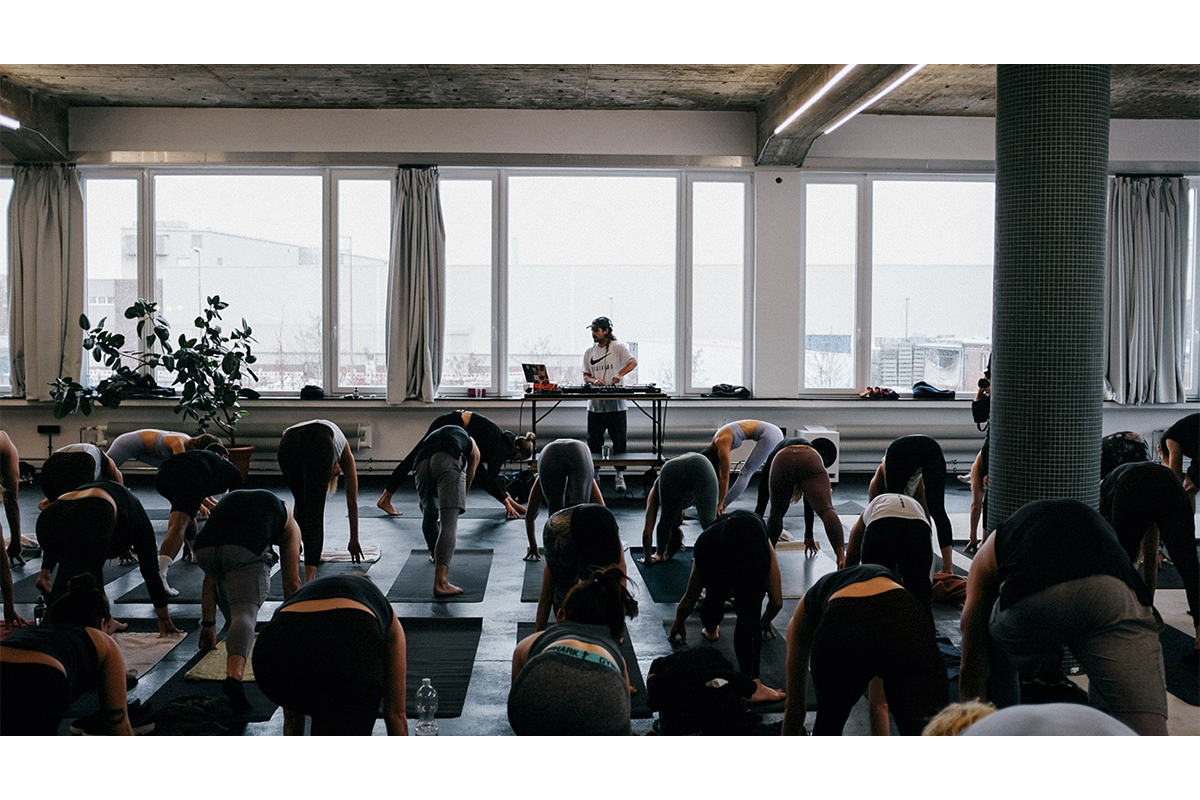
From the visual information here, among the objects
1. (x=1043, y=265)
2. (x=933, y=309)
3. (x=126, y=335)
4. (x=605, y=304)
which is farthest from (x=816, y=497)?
(x=126, y=335)

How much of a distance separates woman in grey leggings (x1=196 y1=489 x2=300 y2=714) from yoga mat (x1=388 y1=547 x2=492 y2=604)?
1303 millimetres

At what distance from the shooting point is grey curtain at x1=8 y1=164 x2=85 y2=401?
841cm

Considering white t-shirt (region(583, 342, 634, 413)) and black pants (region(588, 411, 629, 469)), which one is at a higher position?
white t-shirt (region(583, 342, 634, 413))

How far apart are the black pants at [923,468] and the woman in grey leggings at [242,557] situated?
3098 millimetres

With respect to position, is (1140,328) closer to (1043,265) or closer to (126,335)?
(1043,265)

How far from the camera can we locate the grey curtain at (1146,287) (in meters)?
8.75

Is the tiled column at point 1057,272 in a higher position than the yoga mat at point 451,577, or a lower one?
higher

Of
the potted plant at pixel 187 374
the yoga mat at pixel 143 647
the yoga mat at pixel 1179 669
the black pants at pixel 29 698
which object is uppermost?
the potted plant at pixel 187 374

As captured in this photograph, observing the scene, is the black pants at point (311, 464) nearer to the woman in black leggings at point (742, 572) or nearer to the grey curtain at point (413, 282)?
the woman in black leggings at point (742, 572)

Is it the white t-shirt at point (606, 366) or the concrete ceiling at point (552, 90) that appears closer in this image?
the concrete ceiling at point (552, 90)

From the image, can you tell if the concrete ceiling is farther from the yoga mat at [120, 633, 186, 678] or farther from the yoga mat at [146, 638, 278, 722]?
the yoga mat at [146, 638, 278, 722]

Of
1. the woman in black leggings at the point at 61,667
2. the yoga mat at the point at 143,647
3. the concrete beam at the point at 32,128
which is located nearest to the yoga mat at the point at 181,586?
the yoga mat at the point at 143,647

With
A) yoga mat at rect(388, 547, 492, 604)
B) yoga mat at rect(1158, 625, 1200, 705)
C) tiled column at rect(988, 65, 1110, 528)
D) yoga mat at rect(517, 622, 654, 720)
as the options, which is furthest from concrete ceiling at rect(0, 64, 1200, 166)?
yoga mat at rect(517, 622, 654, 720)

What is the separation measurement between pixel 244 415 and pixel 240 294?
1.46 m
